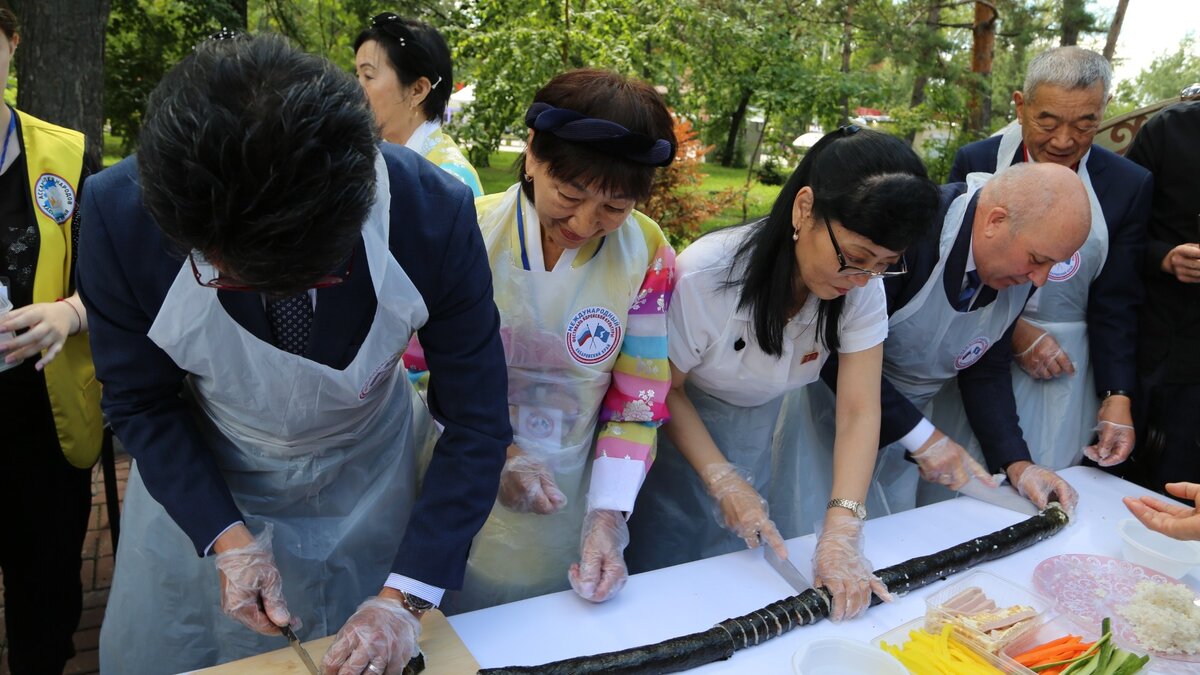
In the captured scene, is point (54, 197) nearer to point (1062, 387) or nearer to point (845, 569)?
point (845, 569)

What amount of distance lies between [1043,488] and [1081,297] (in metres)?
0.74

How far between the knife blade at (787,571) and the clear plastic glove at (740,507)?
0.02 meters

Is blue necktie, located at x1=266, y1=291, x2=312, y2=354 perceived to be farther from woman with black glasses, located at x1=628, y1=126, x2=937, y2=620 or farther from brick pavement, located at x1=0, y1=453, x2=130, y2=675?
brick pavement, located at x1=0, y1=453, x2=130, y2=675

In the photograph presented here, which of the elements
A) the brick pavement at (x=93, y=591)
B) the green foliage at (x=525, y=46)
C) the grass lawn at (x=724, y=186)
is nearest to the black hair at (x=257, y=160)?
the brick pavement at (x=93, y=591)

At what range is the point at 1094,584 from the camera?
1.58 metres

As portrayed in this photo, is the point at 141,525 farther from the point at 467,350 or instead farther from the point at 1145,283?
the point at 1145,283

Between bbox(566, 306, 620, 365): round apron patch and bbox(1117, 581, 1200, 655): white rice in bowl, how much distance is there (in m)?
1.07

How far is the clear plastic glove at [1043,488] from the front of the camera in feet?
Result: 6.25

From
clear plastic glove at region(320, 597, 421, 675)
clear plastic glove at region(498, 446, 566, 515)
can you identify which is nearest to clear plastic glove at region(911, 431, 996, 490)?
clear plastic glove at region(498, 446, 566, 515)

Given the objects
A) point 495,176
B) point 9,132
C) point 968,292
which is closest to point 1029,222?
point 968,292

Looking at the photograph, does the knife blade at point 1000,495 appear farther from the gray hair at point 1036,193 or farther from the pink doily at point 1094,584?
the gray hair at point 1036,193

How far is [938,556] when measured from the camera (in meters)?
1.59

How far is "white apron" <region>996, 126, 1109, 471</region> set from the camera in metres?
2.32

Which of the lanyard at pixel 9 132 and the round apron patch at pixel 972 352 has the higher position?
the lanyard at pixel 9 132
